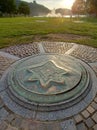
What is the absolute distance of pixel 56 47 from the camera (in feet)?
16.2

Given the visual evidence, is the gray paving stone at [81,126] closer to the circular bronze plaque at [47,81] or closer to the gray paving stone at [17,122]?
the circular bronze plaque at [47,81]

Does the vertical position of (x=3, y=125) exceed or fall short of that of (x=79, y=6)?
it falls short

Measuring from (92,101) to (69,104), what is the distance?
0.43 meters

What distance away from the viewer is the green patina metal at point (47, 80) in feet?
8.53

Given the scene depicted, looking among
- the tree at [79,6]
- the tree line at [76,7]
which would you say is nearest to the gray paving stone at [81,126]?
the tree line at [76,7]

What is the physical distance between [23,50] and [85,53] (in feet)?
6.13

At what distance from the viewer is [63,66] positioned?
11.1ft

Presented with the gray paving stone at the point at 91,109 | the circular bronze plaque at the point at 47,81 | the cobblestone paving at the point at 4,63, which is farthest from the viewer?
the cobblestone paving at the point at 4,63

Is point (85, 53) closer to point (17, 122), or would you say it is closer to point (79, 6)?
point (17, 122)

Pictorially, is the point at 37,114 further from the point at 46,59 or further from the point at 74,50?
the point at 74,50

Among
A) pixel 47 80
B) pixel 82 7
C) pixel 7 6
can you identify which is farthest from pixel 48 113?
pixel 82 7

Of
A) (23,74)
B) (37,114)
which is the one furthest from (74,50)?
(37,114)

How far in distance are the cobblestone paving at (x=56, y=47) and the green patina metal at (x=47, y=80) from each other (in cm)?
89

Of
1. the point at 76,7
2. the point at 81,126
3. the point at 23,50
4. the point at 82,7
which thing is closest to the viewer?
the point at 81,126
